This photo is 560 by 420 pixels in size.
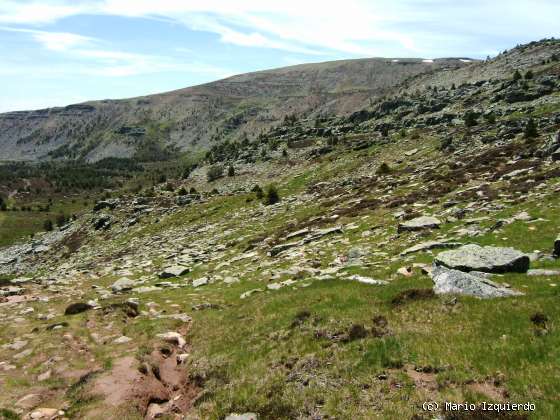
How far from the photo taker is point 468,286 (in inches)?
583

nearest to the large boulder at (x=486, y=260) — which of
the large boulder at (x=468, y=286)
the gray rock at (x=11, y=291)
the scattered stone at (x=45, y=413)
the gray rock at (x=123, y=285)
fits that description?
the large boulder at (x=468, y=286)

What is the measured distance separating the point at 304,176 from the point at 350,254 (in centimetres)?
4268

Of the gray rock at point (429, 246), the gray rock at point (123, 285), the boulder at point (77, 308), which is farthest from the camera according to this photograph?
the gray rock at point (123, 285)

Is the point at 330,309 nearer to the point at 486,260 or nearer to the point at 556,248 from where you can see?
the point at 486,260

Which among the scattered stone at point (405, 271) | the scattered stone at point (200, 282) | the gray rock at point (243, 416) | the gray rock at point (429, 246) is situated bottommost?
the scattered stone at point (200, 282)

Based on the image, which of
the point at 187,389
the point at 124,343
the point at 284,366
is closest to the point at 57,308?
the point at 124,343

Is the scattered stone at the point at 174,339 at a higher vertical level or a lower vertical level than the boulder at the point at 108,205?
higher

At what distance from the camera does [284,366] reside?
12.7 metres

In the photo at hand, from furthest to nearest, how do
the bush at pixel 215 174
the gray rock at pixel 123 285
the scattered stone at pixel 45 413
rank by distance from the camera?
1. the bush at pixel 215 174
2. the gray rock at pixel 123 285
3. the scattered stone at pixel 45 413

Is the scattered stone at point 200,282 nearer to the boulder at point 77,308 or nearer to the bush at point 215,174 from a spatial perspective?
the boulder at point 77,308

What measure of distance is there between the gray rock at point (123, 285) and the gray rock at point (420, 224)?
18504mm

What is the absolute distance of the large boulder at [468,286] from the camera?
14.3 metres

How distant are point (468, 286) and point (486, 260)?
317 centimetres

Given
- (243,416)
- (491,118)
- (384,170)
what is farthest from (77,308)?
(491,118)
